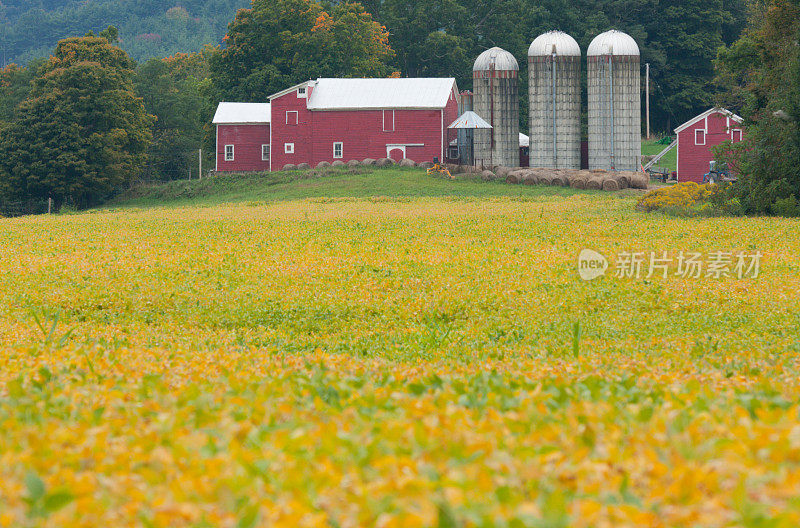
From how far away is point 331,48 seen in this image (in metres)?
71.7

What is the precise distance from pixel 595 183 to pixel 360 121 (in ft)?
63.6

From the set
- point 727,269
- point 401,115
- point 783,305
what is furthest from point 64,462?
point 401,115

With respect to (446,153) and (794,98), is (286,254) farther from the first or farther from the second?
(446,153)

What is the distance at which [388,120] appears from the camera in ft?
199

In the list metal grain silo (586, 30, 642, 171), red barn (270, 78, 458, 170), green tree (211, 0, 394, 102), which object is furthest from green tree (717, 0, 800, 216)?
green tree (211, 0, 394, 102)

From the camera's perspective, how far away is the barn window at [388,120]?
60500 millimetres

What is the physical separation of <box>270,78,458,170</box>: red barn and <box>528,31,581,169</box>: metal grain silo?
6931mm

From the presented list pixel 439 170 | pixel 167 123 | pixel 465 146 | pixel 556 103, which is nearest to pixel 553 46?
pixel 556 103

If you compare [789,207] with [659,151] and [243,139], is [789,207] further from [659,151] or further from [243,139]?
[659,151]

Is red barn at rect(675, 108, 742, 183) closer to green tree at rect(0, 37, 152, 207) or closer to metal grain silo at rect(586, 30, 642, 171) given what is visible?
metal grain silo at rect(586, 30, 642, 171)

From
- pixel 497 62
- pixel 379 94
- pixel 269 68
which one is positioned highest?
pixel 269 68

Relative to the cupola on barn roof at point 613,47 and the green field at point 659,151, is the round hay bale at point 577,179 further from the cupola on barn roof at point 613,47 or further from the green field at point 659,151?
the green field at point 659,151

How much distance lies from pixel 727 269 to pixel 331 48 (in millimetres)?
56915

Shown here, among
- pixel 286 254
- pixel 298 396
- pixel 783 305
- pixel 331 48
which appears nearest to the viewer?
pixel 298 396
